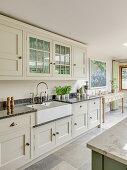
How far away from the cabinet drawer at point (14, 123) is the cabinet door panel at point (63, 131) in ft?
2.03

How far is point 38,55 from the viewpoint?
7.63 ft

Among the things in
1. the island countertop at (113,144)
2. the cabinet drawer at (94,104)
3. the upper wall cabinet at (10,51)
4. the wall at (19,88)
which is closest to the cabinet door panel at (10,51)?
the upper wall cabinet at (10,51)

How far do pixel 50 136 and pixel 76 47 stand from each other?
207cm

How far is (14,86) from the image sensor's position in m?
2.33

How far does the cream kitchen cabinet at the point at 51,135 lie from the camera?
200cm

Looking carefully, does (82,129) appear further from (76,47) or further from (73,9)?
(73,9)

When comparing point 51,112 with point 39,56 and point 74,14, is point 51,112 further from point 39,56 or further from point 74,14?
point 74,14

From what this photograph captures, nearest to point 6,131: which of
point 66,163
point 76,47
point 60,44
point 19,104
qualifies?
point 19,104

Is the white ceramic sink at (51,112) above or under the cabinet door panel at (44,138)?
above

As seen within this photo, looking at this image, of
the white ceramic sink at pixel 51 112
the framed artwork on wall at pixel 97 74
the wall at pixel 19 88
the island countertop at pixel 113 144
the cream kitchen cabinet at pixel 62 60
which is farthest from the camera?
the framed artwork on wall at pixel 97 74

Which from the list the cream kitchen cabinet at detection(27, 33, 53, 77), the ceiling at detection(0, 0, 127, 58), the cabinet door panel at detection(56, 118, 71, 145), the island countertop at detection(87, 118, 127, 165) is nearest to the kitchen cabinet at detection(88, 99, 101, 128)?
the cabinet door panel at detection(56, 118, 71, 145)

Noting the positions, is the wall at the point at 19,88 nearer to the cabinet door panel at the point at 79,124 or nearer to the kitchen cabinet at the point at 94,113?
the cabinet door panel at the point at 79,124

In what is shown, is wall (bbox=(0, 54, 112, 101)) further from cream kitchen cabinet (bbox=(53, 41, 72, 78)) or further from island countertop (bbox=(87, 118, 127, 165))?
island countertop (bbox=(87, 118, 127, 165))

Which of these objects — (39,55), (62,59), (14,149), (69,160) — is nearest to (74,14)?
(39,55)
